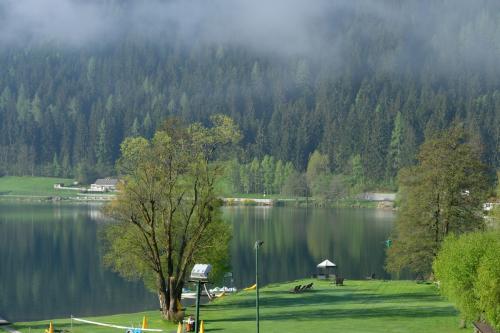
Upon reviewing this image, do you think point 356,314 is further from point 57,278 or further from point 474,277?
point 57,278

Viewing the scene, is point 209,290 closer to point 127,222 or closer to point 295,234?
point 127,222

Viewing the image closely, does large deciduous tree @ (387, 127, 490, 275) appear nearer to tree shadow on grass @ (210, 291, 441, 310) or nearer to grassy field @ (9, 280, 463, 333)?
grassy field @ (9, 280, 463, 333)

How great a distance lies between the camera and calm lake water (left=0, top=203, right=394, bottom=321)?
58.0 meters

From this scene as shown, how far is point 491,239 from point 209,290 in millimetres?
31277

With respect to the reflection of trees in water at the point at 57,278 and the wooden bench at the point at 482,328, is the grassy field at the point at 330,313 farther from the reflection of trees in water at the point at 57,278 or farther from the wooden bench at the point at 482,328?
the reflection of trees in water at the point at 57,278

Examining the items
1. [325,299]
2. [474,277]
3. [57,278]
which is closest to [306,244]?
[57,278]

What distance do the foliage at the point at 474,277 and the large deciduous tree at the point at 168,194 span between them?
14.4m

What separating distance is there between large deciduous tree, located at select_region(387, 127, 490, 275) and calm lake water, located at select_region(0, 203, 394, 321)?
1670cm

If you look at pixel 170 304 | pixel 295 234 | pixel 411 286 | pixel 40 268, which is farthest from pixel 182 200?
pixel 295 234

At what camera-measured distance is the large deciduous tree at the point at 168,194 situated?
1603 inches

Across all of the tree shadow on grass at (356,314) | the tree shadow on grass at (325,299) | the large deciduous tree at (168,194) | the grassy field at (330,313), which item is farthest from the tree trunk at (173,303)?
the tree shadow on grass at (325,299)

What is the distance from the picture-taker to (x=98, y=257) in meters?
81.7

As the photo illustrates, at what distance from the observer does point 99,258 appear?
80875 mm

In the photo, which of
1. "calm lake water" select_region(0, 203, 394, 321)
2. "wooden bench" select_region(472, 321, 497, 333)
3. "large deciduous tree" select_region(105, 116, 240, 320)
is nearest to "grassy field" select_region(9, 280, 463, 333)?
"wooden bench" select_region(472, 321, 497, 333)
